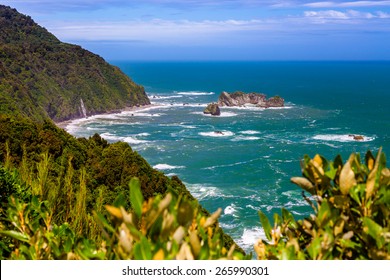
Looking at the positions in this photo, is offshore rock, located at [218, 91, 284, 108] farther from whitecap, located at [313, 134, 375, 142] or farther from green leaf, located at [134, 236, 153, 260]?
green leaf, located at [134, 236, 153, 260]

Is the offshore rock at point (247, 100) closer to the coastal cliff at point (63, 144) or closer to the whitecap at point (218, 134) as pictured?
the coastal cliff at point (63, 144)

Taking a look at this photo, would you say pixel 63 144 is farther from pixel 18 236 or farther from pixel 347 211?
pixel 347 211

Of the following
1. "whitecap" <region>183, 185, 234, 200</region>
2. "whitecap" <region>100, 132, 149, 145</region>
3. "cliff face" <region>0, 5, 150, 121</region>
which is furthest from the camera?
"cliff face" <region>0, 5, 150, 121</region>

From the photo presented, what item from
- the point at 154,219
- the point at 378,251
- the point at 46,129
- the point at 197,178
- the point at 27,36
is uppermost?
the point at 27,36

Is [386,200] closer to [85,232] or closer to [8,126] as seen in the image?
[85,232]

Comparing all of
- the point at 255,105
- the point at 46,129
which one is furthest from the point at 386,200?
the point at 255,105

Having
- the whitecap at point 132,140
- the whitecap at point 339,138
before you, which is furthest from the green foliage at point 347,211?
the whitecap at point 339,138

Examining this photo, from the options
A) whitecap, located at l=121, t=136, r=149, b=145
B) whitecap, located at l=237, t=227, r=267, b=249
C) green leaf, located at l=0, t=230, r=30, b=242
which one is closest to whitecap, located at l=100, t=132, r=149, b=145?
whitecap, located at l=121, t=136, r=149, b=145
